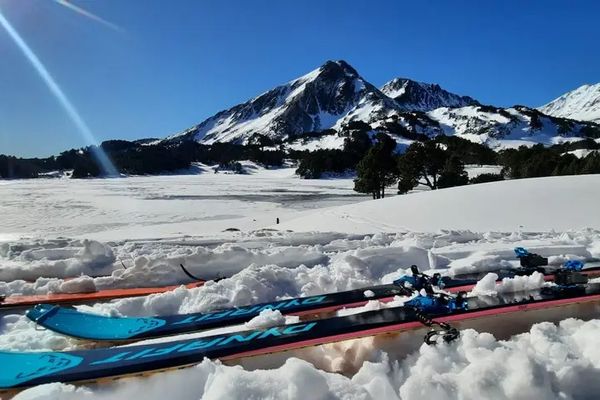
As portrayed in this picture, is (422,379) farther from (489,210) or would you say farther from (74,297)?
(489,210)

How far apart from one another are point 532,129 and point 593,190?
205 m

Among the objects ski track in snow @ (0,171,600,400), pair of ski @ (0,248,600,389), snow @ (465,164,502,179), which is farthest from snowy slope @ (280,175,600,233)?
snow @ (465,164,502,179)

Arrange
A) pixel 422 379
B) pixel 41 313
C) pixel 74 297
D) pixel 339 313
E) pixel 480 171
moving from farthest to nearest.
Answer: pixel 480 171
pixel 74 297
pixel 339 313
pixel 41 313
pixel 422 379

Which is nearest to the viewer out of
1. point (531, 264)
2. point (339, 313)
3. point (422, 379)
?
point (422, 379)

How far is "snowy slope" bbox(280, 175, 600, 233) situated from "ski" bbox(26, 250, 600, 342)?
6.35 metres

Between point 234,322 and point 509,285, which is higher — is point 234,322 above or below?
below

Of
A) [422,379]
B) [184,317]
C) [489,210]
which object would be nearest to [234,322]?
[184,317]

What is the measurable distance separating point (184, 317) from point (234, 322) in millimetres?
526

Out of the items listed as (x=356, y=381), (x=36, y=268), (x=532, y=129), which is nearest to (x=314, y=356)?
(x=356, y=381)

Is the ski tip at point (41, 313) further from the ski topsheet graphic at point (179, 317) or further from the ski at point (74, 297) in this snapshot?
the ski at point (74, 297)

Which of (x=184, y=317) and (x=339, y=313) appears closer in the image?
(x=184, y=317)

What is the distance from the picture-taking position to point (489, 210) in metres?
12.6

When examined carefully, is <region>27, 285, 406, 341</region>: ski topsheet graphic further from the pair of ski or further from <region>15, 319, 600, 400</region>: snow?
<region>15, 319, 600, 400</region>: snow

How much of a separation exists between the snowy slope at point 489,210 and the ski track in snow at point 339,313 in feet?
6.34
